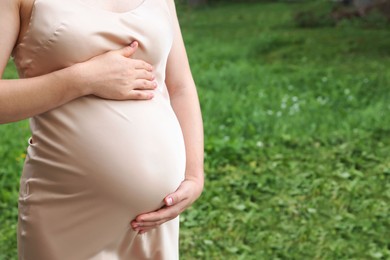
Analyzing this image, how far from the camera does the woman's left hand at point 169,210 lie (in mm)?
1944

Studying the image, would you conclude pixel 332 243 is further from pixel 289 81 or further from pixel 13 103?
pixel 289 81

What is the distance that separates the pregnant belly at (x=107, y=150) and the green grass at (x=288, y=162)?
268cm

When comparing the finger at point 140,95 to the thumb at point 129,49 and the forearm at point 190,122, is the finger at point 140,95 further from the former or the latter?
the forearm at point 190,122

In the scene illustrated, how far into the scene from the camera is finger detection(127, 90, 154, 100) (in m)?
1.93

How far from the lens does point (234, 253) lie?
4637 millimetres

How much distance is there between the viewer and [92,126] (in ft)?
6.15

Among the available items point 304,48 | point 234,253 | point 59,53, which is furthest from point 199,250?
point 304,48

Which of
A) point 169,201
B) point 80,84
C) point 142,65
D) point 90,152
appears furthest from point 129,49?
point 169,201

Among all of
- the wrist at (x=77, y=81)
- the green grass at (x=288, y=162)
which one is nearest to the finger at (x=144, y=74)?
the wrist at (x=77, y=81)

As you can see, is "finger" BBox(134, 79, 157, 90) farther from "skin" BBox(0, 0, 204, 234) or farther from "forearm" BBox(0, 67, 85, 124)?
"forearm" BBox(0, 67, 85, 124)

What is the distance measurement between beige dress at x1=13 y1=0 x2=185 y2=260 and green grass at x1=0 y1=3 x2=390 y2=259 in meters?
2.65

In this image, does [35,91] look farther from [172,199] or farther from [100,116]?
[172,199]

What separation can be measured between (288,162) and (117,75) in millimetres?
4172

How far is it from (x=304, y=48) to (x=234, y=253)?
7.44m
